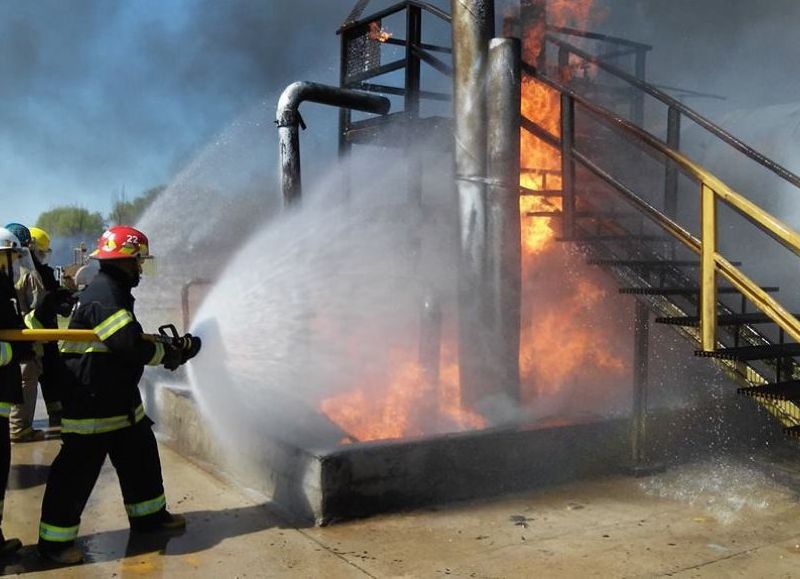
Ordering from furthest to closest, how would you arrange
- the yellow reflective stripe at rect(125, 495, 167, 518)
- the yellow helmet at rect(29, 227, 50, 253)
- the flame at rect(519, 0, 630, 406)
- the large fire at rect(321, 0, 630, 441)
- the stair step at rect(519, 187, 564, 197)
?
the yellow helmet at rect(29, 227, 50, 253) < the flame at rect(519, 0, 630, 406) < the large fire at rect(321, 0, 630, 441) < the stair step at rect(519, 187, 564, 197) < the yellow reflective stripe at rect(125, 495, 167, 518)

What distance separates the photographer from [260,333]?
5.36 metres

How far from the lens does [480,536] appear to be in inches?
173

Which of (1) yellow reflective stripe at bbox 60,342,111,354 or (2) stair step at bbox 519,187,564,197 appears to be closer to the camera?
(1) yellow reflective stripe at bbox 60,342,111,354

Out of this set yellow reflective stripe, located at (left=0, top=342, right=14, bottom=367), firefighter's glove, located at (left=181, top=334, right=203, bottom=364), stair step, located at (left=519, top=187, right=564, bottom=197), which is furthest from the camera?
stair step, located at (left=519, top=187, right=564, bottom=197)

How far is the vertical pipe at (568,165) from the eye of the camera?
562cm

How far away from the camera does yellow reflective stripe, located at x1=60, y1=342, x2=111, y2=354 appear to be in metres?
4.11

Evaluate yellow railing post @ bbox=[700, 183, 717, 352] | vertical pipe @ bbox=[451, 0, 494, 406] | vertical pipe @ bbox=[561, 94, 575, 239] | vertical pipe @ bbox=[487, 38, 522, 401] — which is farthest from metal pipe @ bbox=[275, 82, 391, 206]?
yellow railing post @ bbox=[700, 183, 717, 352]

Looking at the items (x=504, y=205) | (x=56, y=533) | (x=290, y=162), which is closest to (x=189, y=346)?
(x=56, y=533)

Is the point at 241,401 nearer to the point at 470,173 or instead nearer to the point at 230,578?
the point at 230,578

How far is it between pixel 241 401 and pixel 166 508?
3.16 feet

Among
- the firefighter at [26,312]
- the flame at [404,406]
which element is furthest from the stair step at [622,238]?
the firefighter at [26,312]

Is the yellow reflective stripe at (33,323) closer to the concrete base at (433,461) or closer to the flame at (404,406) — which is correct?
the concrete base at (433,461)

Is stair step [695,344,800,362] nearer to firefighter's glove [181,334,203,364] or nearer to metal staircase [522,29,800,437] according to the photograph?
metal staircase [522,29,800,437]

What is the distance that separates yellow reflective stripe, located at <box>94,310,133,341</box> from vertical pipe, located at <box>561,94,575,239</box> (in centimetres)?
321
